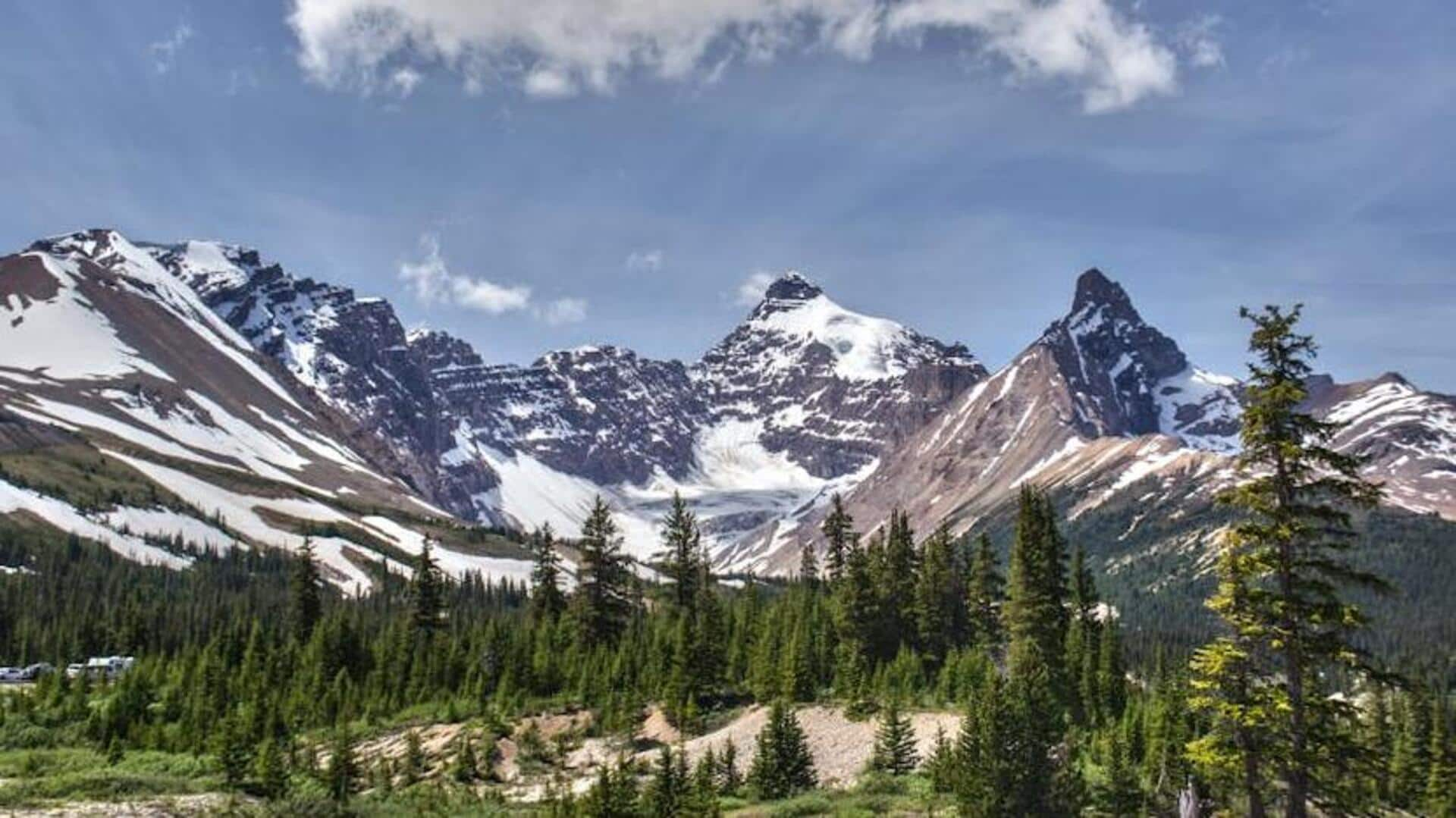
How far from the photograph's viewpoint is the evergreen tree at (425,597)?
318 feet

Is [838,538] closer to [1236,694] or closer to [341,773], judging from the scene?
[341,773]

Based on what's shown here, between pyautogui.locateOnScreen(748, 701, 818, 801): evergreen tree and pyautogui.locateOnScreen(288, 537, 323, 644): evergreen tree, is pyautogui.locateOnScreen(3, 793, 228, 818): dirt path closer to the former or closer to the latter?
pyautogui.locateOnScreen(748, 701, 818, 801): evergreen tree

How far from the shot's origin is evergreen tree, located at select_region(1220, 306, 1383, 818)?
25391mm

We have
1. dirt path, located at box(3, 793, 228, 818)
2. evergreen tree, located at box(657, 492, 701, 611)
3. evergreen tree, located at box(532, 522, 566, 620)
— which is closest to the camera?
dirt path, located at box(3, 793, 228, 818)

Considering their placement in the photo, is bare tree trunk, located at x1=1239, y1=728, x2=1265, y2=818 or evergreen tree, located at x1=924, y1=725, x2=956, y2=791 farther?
evergreen tree, located at x1=924, y1=725, x2=956, y2=791

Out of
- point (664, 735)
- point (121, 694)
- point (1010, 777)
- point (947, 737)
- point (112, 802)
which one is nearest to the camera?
point (1010, 777)

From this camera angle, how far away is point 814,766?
53.0 metres

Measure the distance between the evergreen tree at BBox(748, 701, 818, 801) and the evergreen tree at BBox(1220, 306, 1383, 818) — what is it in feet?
82.6

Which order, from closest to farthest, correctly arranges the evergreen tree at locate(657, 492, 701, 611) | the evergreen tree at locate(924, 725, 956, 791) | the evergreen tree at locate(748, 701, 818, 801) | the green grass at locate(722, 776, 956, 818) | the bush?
1. the green grass at locate(722, 776, 956, 818)
2. the evergreen tree at locate(924, 725, 956, 791)
3. the bush
4. the evergreen tree at locate(748, 701, 818, 801)
5. the evergreen tree at locate(657, 492, 701, 611)

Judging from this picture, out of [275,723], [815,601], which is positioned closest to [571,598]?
[815,601]

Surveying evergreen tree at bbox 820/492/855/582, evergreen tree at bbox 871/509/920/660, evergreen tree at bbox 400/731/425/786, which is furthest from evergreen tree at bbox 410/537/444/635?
evergreen tree at bbox 871/509/920/660

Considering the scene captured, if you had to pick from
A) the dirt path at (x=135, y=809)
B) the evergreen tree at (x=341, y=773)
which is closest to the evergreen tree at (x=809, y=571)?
the evergreen tree at (x=341, y=773)

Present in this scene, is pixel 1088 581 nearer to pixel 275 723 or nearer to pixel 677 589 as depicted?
pixel 677 589

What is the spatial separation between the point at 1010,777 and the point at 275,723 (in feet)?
171
